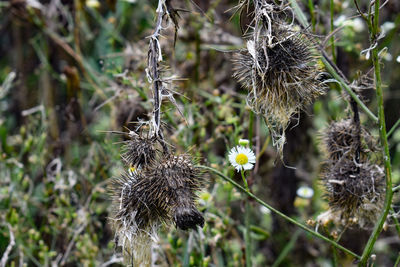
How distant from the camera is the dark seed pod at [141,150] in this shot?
1.31m

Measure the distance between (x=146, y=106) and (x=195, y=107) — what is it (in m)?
0.22

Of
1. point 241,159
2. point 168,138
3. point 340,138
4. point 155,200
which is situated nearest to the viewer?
point 155,200

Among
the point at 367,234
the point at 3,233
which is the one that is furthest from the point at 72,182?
the point at 367,234

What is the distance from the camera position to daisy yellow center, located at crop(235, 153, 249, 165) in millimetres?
1504

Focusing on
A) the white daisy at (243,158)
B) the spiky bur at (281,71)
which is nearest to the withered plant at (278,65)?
the spiky bur at (281,71)

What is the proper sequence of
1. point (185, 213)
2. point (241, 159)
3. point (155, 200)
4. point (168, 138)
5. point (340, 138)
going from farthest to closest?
1. point (168, 138)
2. point (340, 138)
3. point (241, 159)
4. point (155, 200)
5. point (185, 213)

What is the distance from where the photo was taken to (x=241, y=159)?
1507 millimetres

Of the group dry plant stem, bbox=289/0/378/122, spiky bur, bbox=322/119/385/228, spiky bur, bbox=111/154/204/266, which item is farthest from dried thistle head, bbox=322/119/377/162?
spiky bur, bbox=111/154/204/266

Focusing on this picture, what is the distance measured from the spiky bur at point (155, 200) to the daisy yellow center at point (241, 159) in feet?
0.47

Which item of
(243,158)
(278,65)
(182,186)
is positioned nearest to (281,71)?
(278,65)

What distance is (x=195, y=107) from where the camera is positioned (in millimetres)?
2154

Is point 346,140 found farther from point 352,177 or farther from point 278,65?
point 278,65

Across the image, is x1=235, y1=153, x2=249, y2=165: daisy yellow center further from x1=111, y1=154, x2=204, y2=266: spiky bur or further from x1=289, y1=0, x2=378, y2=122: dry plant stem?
x1=289, y1=0, x2=378, y2=122: dry plant stem

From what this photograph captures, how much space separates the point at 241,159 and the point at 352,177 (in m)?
0.38
